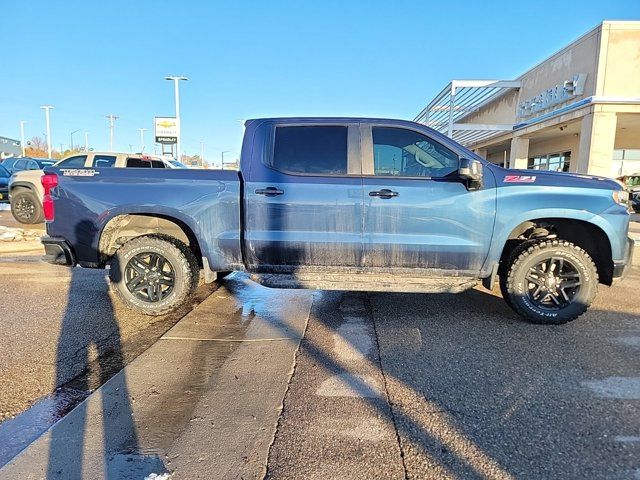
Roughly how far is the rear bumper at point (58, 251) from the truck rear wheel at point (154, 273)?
47 cm

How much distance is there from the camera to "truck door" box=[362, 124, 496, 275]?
14.0ft

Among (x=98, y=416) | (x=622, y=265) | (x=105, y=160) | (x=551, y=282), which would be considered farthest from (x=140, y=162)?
(x=622, y=265)

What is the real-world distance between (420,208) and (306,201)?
1.14 meters

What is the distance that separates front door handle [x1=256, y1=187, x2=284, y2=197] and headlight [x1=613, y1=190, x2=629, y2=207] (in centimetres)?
331

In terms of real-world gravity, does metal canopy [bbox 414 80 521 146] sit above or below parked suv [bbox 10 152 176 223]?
above

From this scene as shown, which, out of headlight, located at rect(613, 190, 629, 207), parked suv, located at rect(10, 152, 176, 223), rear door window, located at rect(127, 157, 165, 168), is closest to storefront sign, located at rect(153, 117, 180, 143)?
rear door window, located at rect(127, 157, 165, 168)

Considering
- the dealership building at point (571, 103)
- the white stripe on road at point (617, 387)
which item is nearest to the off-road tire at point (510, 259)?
the white stripe on road at point (617, 387)

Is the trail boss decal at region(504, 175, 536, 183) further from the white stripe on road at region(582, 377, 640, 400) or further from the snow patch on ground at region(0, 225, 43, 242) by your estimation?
the snow patch on ground at region(0, 225, 43, 242)

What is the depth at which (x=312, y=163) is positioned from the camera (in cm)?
447

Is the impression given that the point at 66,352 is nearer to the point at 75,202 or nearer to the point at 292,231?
the point at 75,202

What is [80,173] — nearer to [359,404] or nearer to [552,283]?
[359,404]

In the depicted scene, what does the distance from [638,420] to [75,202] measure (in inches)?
205

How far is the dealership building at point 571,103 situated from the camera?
41.9ft

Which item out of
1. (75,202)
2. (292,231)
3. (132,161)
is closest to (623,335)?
(292,231)
